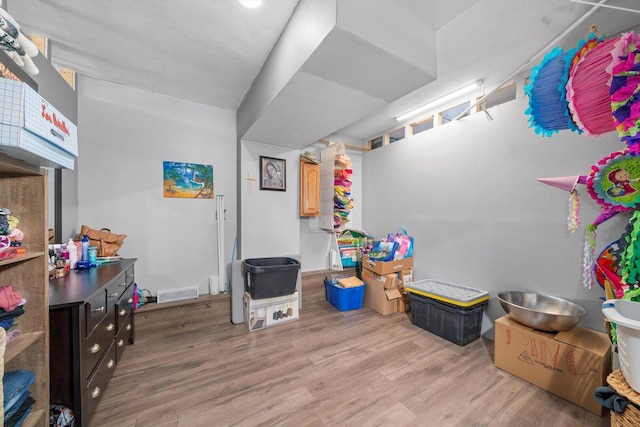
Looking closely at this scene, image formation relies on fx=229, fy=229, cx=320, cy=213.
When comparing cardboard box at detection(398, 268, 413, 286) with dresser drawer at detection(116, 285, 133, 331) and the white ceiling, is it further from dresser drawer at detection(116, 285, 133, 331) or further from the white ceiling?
dresser drawer at detection(116, 285, 133, 331)

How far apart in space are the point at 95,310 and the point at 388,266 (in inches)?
110

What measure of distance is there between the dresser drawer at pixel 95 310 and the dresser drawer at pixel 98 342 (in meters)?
0.04

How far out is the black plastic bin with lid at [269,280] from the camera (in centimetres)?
253

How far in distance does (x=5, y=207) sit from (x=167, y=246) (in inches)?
69.2

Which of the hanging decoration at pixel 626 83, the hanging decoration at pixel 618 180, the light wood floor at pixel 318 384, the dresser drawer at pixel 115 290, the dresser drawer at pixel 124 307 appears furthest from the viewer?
the dresser drawer at pixel 124 307

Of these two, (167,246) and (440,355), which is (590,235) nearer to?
(440,355)

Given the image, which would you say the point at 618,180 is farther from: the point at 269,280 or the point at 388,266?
the point at 269,280

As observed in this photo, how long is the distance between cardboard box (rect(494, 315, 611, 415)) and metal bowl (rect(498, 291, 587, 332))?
0.07m

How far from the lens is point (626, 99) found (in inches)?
36.2

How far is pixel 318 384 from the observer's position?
68.6 inches

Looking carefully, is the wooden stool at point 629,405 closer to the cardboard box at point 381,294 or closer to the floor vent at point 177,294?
the cardboard box at point 381,294

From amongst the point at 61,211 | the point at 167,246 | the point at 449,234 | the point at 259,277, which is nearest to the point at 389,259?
the point at 449,234

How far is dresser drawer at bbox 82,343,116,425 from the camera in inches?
51.5

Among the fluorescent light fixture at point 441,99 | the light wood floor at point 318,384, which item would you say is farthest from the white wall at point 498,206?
the light wood floor at point 318,384
